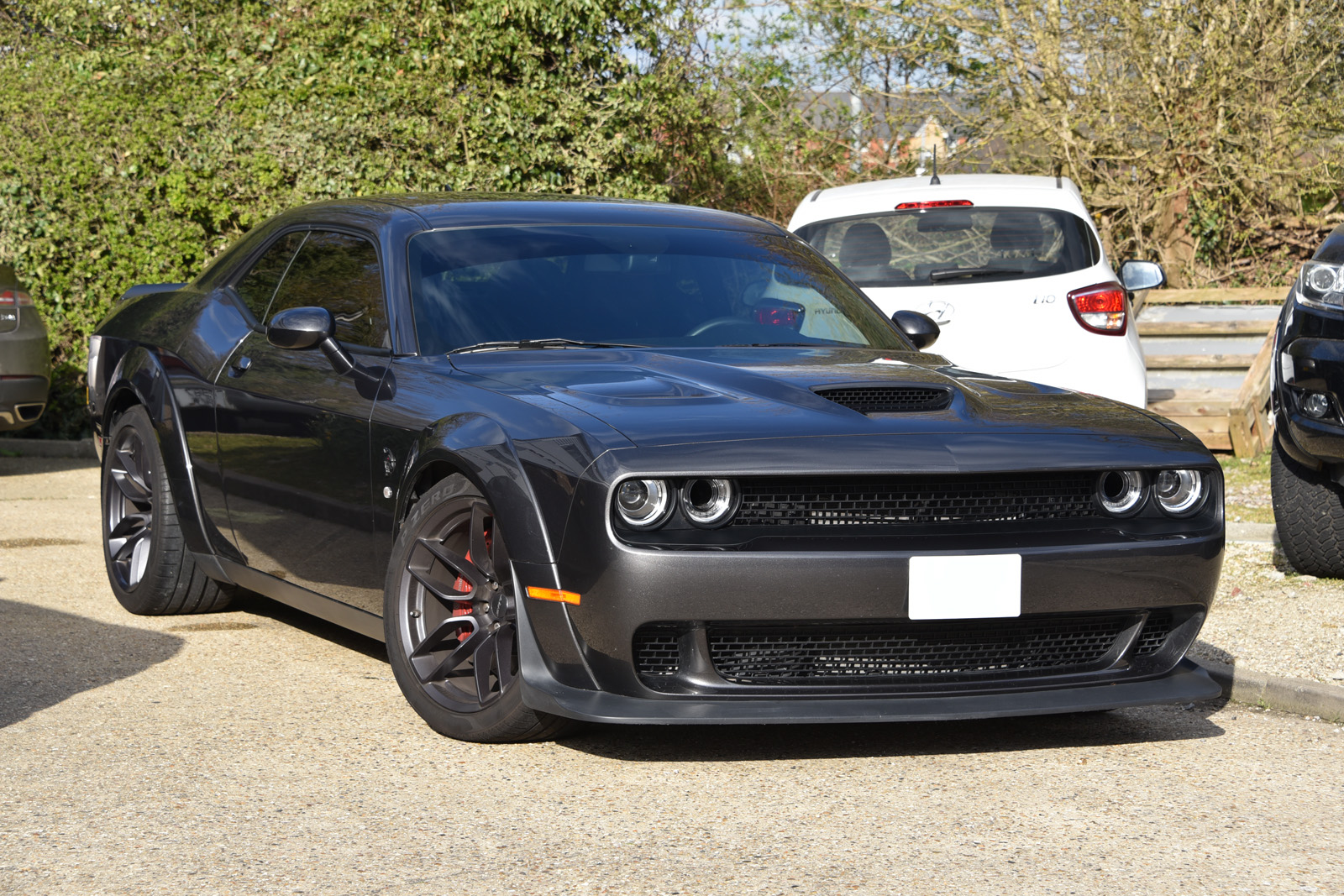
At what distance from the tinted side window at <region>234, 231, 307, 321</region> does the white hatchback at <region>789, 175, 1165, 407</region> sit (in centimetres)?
291

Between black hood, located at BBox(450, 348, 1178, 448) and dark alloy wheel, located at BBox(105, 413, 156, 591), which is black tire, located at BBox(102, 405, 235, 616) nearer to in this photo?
dark alloy wheel, located at BBox(105, 413, 156, 591)

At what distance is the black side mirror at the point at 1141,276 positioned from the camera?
8234 millimetres

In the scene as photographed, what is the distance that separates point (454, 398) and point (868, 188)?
495 cm

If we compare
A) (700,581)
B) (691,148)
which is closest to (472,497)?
(700,581)

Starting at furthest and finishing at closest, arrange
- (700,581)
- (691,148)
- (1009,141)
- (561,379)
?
(1009,141) → (691,148) → (561,379) → (700,581)

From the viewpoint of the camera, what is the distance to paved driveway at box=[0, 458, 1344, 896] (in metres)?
3.29

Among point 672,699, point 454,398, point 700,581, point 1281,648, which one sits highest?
point 454,398

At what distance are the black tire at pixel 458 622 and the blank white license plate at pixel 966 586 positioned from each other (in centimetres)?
98

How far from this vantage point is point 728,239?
18.3 ft

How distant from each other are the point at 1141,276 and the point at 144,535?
4.96 metres

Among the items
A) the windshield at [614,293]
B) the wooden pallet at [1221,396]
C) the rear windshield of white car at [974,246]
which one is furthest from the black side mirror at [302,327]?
the wooden pallet at [1221,396]

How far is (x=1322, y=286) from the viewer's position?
6.00 m

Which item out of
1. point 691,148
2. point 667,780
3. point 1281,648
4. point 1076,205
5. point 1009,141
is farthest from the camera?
point 1009,141

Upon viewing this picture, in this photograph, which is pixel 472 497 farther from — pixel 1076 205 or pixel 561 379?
pixel 1076 205
